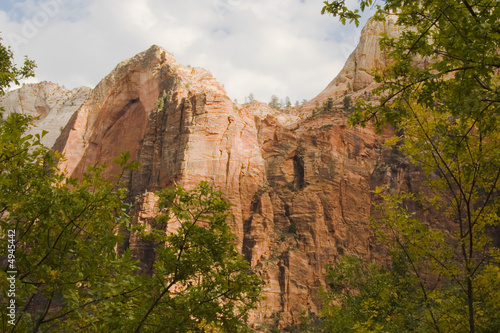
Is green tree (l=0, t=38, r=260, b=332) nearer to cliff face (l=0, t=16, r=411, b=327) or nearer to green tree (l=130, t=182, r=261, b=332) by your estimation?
green tree (l=130, t=182, r=261, b=332)

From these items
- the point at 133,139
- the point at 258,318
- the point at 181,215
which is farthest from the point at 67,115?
the point at 181,215

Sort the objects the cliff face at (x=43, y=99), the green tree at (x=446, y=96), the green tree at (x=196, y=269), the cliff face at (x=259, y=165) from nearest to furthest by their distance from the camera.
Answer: the green tree at (x=446, y=96), the green tree at (x=196, y=269), the cliff face at (x=259, y=165), the cliff face at (x=43, y=99)

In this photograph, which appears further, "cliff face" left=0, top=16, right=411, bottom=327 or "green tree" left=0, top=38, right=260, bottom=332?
"cliff face" left=0, top=16, right=411, bottom=327

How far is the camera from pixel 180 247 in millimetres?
9320

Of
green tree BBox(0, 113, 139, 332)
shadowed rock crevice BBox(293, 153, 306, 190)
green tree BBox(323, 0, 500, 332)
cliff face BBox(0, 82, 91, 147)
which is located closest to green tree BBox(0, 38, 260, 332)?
green tree BBox(0, 113, 139, 332)

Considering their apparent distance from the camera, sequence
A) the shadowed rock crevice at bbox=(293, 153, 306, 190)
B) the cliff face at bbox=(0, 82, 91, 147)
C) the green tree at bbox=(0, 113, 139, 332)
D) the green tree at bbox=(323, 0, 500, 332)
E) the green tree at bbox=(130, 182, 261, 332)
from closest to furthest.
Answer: the green tree at bbox=(323, 0, 500, 332), the green tree at bbox=(0, 113, 139, 332), the green tree at bbox=(130, 182, 261, 332), the shadowed rock crevice at bbox=(293, 153, 306, 190), the cliff face at bbox=(0, 82, 91, 147)

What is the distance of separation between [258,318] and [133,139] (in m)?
36.7

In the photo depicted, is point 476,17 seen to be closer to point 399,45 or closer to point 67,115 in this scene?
point 399,45

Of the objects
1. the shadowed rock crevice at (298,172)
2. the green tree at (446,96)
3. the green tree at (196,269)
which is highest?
A: the shadowed rock crevice at (298,172)

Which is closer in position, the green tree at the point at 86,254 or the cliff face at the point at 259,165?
the green tree at the point at 86,254

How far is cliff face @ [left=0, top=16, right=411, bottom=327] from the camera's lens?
54.2m

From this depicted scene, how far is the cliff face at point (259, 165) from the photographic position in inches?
2132

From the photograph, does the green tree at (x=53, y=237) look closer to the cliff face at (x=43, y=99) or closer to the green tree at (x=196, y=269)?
the green tree at (x=196, y=269)

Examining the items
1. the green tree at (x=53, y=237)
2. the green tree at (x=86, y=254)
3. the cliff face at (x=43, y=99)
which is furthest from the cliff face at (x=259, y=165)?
the green tree at (x=53, y=237)
